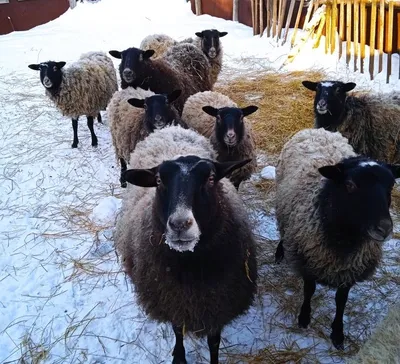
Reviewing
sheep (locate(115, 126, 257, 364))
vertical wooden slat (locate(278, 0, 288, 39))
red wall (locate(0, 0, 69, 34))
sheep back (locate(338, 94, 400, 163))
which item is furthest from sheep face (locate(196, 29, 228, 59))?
red wall (locate(0, 0, 69, 34))

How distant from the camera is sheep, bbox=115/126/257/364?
220 cm

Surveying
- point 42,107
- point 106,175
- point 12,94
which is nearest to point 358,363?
point 106,175

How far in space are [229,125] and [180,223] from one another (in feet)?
8.34

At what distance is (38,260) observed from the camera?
163 inches

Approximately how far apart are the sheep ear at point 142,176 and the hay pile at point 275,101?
3859 millimetres

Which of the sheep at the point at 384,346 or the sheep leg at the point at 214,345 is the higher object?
the sheep at the point at 384,346

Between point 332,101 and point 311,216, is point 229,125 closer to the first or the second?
point 332,101

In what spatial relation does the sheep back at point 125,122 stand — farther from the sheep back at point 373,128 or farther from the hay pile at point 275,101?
the sheep back at point 373,128

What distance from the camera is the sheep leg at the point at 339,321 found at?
10.1 ft

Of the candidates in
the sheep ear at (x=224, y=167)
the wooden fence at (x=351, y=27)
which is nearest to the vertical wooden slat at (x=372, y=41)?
the wooden fence at (x=351, y=27)

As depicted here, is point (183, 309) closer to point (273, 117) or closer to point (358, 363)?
point (358, 363)

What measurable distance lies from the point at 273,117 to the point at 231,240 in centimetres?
490

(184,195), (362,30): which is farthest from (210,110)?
(362,30)

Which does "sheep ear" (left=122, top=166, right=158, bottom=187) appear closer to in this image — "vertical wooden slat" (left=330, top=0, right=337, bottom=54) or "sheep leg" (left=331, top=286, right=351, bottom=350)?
"sheep leg" (left=331, top=286, right=351, bottom=350)
